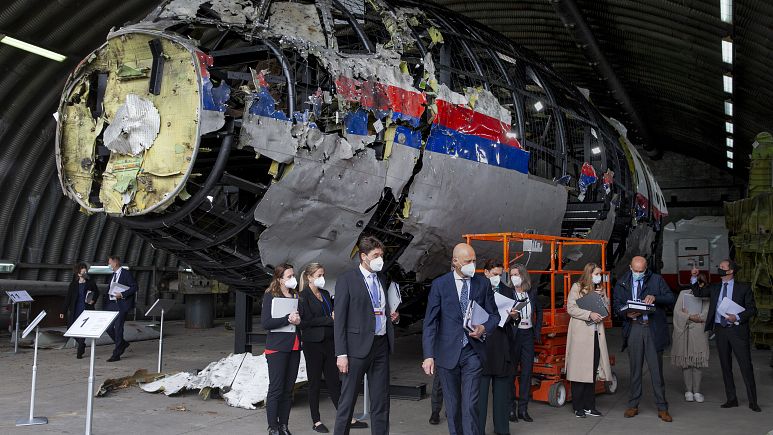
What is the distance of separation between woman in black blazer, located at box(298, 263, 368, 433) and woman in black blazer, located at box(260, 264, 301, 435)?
0.23 metres

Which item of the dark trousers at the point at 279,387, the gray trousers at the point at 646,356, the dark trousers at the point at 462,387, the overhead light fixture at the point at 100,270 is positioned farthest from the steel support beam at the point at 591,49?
the overhead light fixture at the point at 100,270

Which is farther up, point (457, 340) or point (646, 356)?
point (457, 340)

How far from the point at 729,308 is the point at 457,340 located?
433 cm

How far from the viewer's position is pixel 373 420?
591cm

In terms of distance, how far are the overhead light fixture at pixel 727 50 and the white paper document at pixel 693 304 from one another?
8799mm

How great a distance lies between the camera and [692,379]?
30.4 ft

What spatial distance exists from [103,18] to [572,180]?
34.7 ft

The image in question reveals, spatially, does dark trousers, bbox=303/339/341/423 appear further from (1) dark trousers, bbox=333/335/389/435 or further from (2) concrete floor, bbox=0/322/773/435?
(1) dark trousers, bbox=333/335/389/435

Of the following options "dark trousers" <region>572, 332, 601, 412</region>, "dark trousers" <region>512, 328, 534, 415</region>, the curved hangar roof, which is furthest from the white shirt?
the curved hangar roof

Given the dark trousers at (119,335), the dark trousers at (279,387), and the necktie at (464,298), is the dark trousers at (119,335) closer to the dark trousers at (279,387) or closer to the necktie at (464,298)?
the dark trousers at (279,387)

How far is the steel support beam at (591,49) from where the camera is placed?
16438 millimetres

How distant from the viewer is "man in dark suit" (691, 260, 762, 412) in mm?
8500

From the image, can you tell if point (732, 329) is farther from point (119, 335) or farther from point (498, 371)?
point (119, 335)

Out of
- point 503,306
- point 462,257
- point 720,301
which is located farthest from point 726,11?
point 462,257
